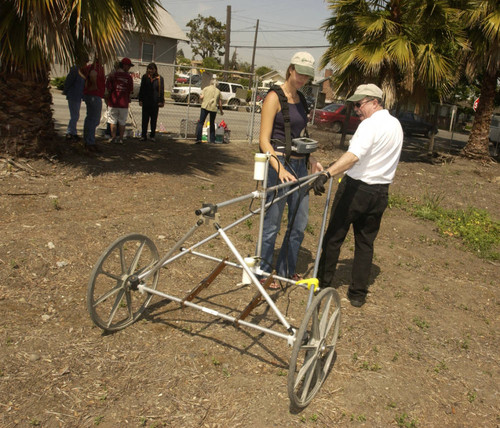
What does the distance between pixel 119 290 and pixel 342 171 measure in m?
2.01

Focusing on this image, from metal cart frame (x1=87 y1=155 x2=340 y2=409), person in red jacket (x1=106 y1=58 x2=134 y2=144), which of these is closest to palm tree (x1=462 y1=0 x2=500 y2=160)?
person in red jacket (x1=106 y1=58 x2=134 y2=144)

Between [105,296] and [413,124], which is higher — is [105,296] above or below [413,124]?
below

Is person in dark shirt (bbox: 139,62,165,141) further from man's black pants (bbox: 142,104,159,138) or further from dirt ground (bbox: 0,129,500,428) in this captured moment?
dirt ground (bbox: 0,129,500,428)

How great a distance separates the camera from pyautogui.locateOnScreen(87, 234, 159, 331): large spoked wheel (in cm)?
357

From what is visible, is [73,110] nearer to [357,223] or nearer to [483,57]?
[357,223]

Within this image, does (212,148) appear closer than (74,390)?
No

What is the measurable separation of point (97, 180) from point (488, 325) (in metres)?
5.78

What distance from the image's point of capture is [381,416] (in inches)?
132

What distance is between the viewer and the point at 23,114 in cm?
767

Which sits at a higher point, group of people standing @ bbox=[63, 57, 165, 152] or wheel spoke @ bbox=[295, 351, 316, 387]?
group of people standing @ bbox=[63, 57, 165, 152]

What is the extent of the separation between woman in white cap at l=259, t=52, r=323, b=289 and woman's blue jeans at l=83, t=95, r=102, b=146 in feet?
18.9

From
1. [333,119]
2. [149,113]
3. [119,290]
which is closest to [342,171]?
[119,290]

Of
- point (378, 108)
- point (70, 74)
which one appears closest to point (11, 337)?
point (378, 108)

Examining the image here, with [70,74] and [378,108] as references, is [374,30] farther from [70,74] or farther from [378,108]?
[378,108]
